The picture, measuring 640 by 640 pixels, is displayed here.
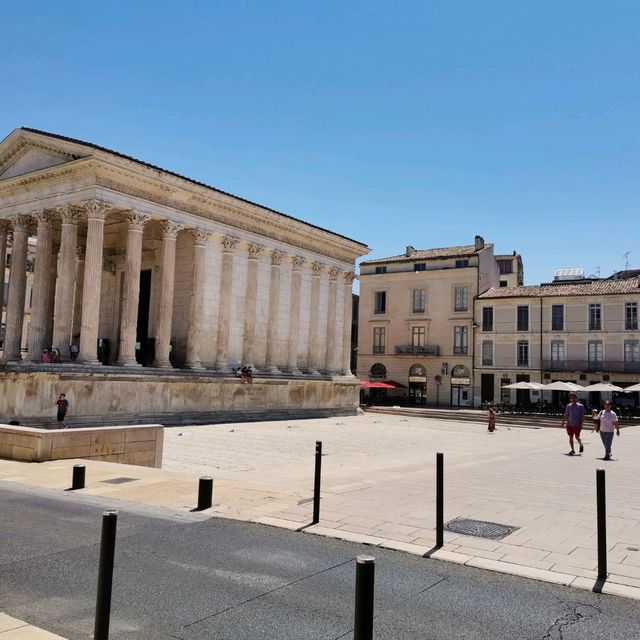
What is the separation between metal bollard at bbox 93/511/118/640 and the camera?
3895mm

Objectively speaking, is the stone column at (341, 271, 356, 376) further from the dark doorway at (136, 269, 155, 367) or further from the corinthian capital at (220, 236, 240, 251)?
the dark doorway at (136, 269, 155, 367)

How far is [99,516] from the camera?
8727 mm

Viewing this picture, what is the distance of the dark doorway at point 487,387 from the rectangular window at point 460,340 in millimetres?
2733

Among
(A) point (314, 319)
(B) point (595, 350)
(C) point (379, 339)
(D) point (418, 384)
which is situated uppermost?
(A) point (314, 319)

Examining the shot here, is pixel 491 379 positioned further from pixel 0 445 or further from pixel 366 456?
pixel 0 445

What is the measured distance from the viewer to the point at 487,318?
181 ft

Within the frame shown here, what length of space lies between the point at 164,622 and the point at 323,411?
3445 cm

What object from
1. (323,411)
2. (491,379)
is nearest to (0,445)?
(323,411)

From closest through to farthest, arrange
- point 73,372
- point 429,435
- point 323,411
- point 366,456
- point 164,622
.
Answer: point 164,622
point 366,456
point 73,372
point 429,435
point 323,411

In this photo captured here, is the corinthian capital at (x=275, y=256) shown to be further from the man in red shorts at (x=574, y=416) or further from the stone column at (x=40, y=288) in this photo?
the man in red shorts at (x=574, y=416)

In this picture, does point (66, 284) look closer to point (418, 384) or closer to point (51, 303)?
point (51, 303)

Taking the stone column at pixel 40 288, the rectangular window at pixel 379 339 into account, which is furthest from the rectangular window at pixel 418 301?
the stone column at pixel 40 288

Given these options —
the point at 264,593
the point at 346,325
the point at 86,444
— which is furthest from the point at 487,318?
the point at 264,593

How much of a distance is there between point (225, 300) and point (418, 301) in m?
28.7
